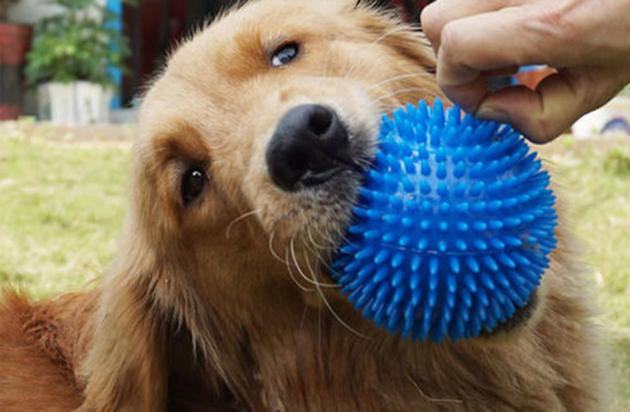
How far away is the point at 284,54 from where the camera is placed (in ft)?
8.39

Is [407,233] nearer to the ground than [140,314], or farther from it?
farther from it

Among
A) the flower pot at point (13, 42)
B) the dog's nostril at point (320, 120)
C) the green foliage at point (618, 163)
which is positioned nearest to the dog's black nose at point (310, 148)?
the dog's nostril at point (320, 120)

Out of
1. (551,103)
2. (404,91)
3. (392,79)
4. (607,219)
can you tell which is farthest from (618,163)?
(551,103)

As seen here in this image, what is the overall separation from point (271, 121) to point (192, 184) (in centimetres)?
48

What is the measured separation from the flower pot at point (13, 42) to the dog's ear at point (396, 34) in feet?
28.3

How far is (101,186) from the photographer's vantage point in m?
6.71

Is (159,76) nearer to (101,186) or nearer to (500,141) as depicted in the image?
(500,141)

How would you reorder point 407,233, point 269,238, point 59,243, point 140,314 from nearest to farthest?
point 407,233 → point 269,238 → point 140,314 → point 59,243

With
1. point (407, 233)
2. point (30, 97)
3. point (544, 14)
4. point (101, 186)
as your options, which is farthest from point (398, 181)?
point (30, 97)

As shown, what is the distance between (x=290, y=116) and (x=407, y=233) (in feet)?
1.41

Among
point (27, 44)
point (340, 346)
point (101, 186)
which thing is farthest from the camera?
point (27, 44)

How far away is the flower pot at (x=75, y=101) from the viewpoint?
10469mm

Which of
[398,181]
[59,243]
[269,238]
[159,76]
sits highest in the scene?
[159,76]

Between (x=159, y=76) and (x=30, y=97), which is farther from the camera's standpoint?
(x=30, y=97)
